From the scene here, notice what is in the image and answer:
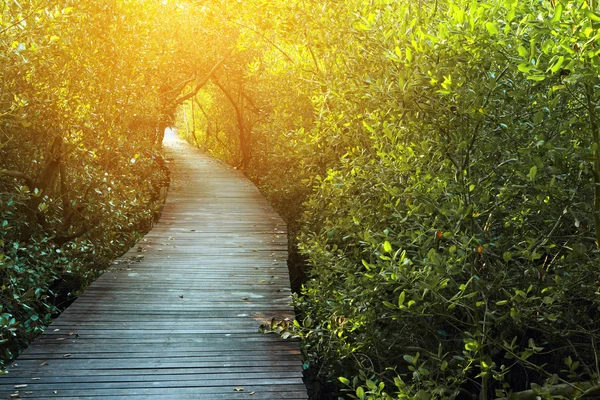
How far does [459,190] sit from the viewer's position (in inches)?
123

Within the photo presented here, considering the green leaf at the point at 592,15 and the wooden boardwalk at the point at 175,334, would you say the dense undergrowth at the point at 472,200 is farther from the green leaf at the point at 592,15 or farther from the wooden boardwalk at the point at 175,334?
the wooden boardwalk at the point at 175,334

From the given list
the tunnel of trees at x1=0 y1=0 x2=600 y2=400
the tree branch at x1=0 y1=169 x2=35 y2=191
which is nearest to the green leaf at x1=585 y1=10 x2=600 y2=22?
the tunnel of trees at x1=0 y1=0 x2=600 y2=400

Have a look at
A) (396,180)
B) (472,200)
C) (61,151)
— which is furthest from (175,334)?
(61,151)

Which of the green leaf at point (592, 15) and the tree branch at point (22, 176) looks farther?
the tree branch at point (22, 176)

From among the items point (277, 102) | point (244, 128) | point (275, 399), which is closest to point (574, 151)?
point (275, 399)

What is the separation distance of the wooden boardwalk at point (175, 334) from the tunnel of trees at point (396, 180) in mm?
410

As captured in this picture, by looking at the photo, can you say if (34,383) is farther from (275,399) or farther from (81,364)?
(275,399)

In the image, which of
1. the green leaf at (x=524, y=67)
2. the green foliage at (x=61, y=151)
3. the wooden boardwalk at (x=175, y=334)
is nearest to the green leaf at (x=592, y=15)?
the green leaf at (x=524, y=67)

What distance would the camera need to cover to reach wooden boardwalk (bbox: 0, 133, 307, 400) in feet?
11.6

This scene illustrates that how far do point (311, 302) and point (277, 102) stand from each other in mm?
7427

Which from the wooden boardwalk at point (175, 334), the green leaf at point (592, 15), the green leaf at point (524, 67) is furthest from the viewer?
the wooden boardwalk at point (175, 334)

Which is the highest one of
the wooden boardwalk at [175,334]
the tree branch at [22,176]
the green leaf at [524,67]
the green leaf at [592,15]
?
the green leaf at [592,15]

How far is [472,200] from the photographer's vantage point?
3.31 m

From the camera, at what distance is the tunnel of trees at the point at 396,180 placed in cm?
286
